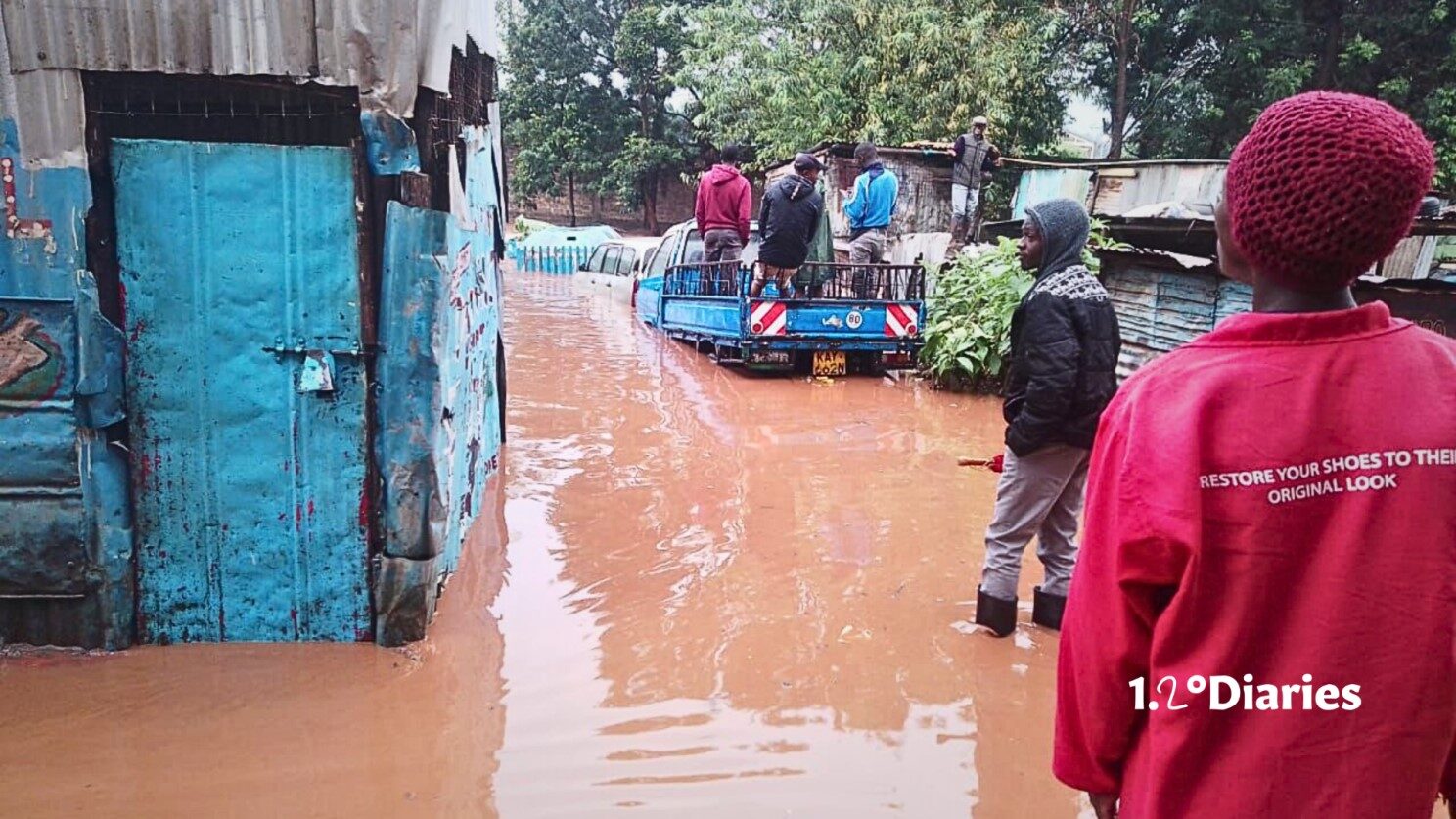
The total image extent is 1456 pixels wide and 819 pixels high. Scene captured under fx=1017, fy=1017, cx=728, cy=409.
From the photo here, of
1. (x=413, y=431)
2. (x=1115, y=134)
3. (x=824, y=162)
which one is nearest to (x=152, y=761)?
(x=413, y=431)

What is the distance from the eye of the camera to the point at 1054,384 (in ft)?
12.0

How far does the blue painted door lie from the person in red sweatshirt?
10.1ft

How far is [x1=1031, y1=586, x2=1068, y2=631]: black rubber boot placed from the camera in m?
4.23

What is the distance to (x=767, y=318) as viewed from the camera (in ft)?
32.3

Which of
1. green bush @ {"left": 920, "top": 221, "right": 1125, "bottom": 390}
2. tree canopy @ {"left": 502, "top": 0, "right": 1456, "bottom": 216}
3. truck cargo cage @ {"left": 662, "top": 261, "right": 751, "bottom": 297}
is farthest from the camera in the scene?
tree canopy @ {"left": 502, "top": 0, "right": 1456, "bottom": 216}

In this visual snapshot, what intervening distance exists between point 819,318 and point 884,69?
9.28 m

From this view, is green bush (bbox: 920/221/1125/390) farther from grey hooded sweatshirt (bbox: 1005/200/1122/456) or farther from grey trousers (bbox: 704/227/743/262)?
grey hooded sweatshirt (bbox: 1005/200/1122/456)

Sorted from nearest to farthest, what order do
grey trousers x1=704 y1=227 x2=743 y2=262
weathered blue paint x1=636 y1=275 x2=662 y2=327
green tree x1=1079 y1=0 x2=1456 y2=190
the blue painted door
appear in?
the blue painted door, grey trousers x1=704 y1=227 x2=743 y2=262, weathered blue paint x1=636 y1=275 x2=662 y2=327, green tree x1=1079 y1=0 x2=1456 y2=190

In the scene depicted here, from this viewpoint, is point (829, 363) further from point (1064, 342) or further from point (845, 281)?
point (1064, 342)

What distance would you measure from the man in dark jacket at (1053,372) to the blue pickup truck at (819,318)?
5.97m

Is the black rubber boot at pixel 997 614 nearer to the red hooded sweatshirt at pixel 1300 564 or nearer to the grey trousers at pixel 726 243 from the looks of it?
the red hooded sweatshirt at pixel 1300 564

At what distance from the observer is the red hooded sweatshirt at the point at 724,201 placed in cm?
1057

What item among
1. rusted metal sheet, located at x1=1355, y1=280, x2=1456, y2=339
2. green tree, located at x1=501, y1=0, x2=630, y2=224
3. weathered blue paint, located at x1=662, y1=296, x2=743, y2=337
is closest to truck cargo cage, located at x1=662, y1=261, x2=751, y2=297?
weathered blue paint, located at x1=662, y1=296, x2=743, y2=337

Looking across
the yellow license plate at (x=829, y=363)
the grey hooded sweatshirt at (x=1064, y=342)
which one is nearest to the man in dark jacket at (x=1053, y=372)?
the grey hooded sweatshirt at (x=1064, y=342)
